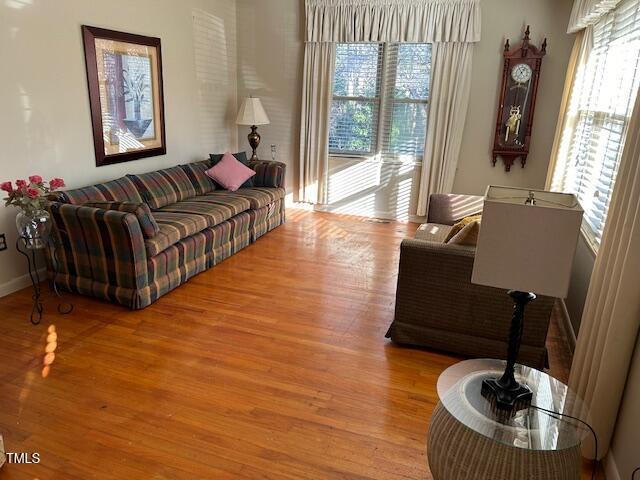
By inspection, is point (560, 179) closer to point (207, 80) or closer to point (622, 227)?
point (622, 227)

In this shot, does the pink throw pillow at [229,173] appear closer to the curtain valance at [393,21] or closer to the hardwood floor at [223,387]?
the hardwood floor at [223,387]

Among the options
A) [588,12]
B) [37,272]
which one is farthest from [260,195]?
[588,12]

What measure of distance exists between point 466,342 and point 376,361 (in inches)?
22.0

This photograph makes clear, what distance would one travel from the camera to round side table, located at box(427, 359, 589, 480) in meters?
1.43

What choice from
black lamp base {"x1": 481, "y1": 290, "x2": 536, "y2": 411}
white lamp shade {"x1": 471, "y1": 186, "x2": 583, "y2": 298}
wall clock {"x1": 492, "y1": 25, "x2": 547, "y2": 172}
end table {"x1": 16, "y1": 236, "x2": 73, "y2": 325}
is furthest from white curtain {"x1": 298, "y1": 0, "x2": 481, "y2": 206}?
white lamp shade {"x1": 471, "y1": 186, "x2": 583, "y2": 298}

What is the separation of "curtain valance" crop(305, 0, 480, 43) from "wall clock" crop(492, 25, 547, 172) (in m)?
0.50

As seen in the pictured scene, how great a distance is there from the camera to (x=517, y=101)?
5.20 meters

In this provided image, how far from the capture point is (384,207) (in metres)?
6.07

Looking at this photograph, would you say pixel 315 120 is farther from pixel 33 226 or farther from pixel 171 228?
pixel 33 226

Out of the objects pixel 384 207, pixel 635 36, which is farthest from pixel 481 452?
pixel 384 207

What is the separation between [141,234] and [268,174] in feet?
7.85

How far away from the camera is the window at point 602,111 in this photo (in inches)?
110

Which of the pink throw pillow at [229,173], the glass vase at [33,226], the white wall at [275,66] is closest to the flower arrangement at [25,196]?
the glass vase at [33,226]

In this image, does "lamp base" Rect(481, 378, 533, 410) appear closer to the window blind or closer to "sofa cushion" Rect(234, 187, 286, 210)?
"sofa cushion" Rect(234, 187, 286, 210)
